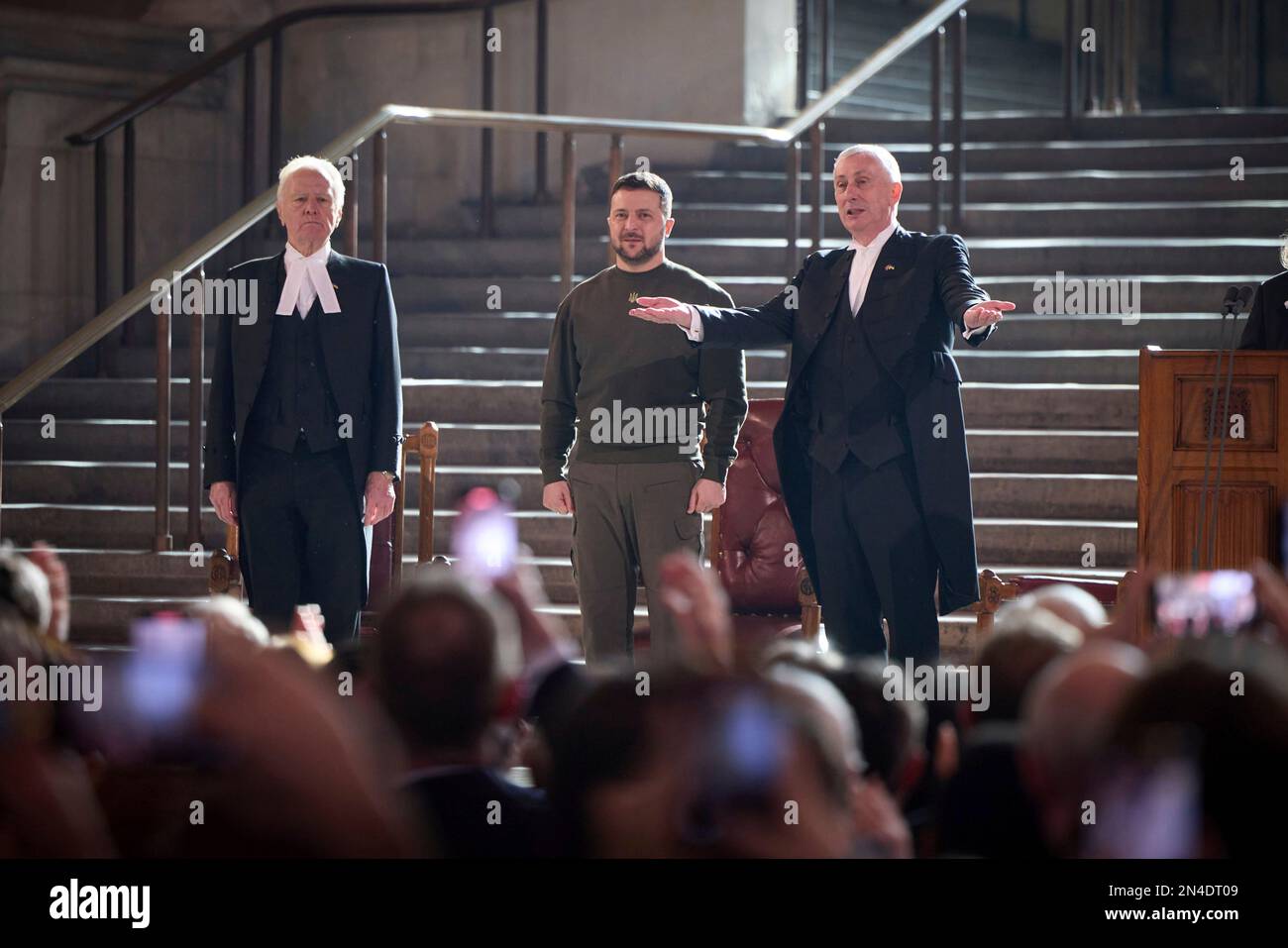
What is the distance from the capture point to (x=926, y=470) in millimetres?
3680

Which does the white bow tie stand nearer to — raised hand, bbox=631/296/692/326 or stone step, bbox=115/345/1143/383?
raised hand, bbox=631/296/692/326

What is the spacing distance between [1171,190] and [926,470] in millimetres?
3485

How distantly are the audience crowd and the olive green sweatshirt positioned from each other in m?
2.11

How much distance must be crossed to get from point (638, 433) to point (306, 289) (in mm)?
787

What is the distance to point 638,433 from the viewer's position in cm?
402

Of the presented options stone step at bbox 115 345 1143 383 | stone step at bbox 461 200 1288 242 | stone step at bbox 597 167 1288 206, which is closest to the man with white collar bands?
stone step at bbox 115 345 1143 383

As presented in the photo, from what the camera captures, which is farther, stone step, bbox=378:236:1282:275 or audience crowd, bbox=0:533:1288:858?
stone step, bbox=378:236:1282:275

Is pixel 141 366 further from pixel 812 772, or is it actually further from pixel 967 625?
pixel 812 772

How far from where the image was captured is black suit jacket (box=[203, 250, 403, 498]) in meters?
3.86

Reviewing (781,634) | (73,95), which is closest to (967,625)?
(781,634)

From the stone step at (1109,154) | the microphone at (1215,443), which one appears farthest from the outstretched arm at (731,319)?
the stone step at (1109,154)

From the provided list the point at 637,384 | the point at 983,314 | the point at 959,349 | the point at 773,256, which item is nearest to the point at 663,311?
the point at 637,384

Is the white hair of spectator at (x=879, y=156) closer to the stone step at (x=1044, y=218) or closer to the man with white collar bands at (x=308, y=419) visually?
the man with white collar bands at (x=308, y=419)
